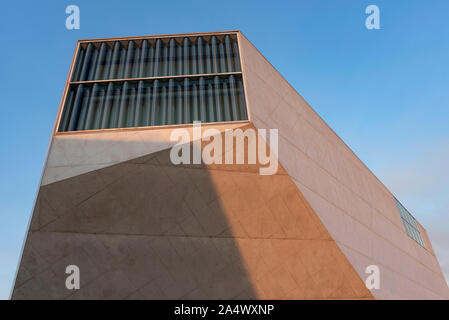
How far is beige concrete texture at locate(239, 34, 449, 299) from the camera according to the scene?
12219mm

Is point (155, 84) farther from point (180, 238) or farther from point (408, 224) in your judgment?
point (408, 224)

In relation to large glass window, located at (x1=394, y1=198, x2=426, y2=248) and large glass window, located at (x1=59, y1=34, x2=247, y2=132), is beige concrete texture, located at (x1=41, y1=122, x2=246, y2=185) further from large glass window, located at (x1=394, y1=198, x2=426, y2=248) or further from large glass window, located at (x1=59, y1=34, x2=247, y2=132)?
large glass window, located at (x1=394, y1=198, x2=426, y2=248)

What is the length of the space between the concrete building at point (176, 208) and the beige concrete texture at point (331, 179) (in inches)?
4.4

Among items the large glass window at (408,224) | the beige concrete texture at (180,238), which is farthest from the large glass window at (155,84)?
the large glass window at (408,224)

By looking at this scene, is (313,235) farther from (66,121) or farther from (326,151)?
(66,121)

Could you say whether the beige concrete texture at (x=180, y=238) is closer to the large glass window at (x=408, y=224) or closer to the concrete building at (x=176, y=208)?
the concrete building at (x=176, y=208)

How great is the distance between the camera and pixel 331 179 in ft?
48.3

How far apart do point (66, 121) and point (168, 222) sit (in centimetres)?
528

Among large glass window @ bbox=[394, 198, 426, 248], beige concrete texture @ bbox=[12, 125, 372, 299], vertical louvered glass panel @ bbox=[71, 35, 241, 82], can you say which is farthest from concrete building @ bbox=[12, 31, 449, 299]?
large glass window @ bbox=[394, 198, 426, 248]

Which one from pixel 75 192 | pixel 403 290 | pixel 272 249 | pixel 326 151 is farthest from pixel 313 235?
pixel 403 290

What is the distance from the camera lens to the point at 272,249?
1086 cm

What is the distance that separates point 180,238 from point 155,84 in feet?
20.2

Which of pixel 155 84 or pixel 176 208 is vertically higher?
pixel 155 84

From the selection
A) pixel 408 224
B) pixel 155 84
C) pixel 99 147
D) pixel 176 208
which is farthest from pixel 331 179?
pixel 408 224
